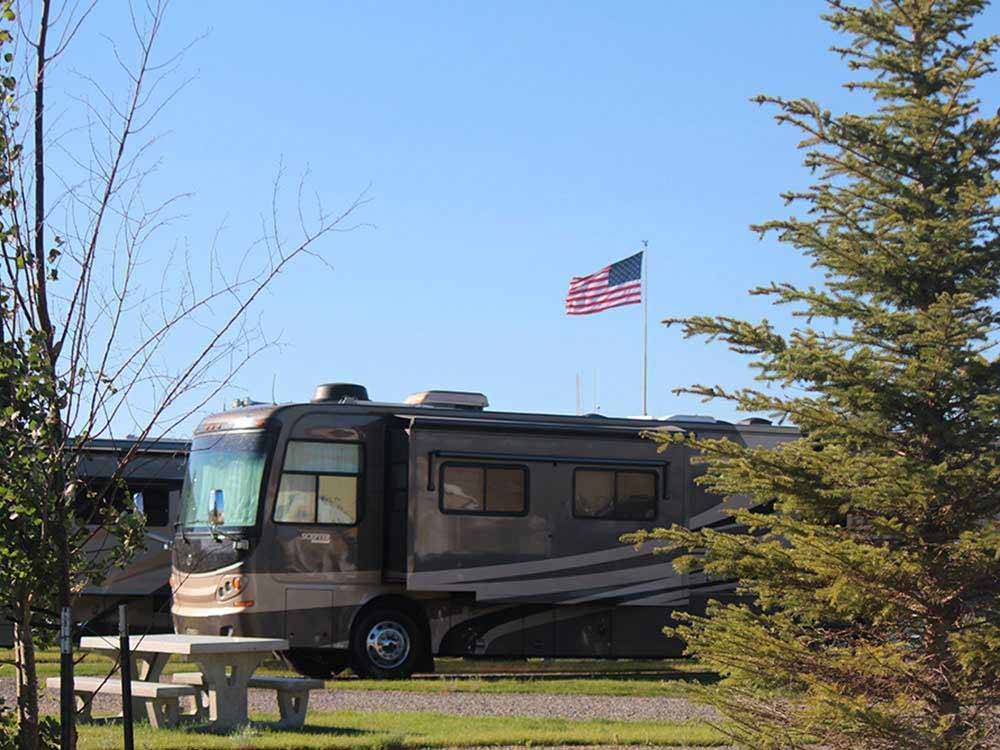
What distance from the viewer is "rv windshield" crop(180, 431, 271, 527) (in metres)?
17.9

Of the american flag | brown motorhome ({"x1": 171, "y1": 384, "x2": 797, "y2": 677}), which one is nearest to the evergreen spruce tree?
brown motorhome ({"x1": 171, "y1": 384, "x2": 797, "y2": 677})

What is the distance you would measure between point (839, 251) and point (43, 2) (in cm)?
417

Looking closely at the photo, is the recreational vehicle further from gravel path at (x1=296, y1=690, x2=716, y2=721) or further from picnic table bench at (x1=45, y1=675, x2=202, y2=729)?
picnic table bench at (x1=45, y1=675, x2=202, y2=729)

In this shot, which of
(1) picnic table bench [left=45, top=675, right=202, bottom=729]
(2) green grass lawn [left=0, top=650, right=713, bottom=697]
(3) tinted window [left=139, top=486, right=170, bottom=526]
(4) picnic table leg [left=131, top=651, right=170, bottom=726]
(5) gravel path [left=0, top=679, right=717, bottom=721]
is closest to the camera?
(1) picnic table bench [left=45, top=675, right=202, bottom=729]

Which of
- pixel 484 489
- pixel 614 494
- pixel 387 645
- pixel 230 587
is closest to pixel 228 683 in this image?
pixel 230 587

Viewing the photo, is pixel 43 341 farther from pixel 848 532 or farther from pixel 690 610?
pixel 690 610

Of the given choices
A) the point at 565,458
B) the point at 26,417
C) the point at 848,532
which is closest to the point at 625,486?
the point at 565,458

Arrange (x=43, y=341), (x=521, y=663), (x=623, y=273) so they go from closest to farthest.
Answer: (x=43, y=341) < (x=521, y=663) < (x=623, y=273)

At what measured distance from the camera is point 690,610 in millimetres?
20125

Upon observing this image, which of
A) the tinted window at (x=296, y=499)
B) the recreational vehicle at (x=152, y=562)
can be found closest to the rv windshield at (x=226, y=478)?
the tinted window at (x=296, y=499)

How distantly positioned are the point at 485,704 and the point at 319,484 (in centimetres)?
413

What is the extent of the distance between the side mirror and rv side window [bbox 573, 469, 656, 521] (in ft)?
14.0

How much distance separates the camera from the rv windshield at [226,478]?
17.9 metres

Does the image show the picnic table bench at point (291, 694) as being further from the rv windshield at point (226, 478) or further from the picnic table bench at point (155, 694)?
the rv windshield at point (226, 478)
